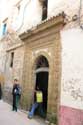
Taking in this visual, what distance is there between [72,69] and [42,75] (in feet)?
9.82

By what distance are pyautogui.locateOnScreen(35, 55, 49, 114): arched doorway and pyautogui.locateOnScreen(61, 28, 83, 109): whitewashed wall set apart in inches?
60.5

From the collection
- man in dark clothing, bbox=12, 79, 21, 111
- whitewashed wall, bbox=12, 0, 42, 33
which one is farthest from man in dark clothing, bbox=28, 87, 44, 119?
whitewashed wall, bbox=12, 0, 42, 33

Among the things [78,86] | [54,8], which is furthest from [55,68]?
[54,8]

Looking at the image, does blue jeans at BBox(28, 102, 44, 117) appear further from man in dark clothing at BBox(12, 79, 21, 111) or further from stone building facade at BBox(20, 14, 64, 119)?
man in dark clothing at BBox(12, 79, 21, 111)

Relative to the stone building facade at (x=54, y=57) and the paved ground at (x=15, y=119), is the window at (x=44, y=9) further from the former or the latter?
the paved ground at (x=15, y=119)

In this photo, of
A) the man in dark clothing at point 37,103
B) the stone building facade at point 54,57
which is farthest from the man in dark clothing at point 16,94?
the man in dark clothing at point 37,103

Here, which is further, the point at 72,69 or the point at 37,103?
the point at 37,103

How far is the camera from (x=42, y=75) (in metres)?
9.77

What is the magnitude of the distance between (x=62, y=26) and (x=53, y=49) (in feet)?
3.28

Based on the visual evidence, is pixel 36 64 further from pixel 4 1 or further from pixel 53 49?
pixel 4 1

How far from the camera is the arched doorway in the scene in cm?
896

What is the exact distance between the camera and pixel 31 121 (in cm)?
776

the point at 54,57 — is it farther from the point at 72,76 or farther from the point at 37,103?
the point at 37,103

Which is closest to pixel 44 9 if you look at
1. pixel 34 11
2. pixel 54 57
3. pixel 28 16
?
pixel 34 11
